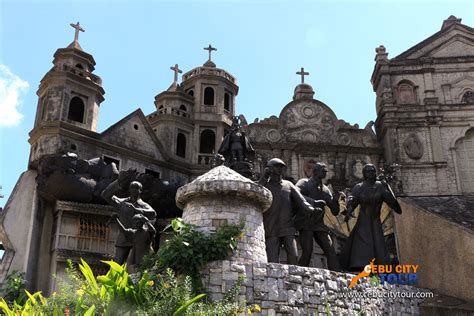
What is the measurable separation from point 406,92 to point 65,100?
788 inches

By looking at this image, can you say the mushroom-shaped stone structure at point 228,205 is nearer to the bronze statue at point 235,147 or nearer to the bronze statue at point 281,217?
the bronze statue at point 281,217

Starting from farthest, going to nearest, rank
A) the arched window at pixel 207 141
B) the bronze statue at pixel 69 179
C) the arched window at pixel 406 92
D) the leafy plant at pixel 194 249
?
1. the arched window at pixel 207 141
2. the arched window at pixel 406 92
3. the bronze statue at pixel 69 179
4. the leafy plant at pixel 194 249

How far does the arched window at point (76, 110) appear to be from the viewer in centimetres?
2517

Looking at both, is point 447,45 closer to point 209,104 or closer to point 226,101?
point 226,101

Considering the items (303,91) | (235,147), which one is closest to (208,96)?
(303,91)

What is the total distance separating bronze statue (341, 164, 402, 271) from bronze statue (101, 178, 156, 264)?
13.3 feet

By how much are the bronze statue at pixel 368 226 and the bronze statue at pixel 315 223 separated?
0.49m

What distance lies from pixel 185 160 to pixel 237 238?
22335 mm

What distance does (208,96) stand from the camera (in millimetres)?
32500

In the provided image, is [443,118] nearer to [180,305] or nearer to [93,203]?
[93,203]

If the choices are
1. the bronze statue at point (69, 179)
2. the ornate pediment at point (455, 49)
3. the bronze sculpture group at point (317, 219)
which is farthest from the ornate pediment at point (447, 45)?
the bronze sculpture group at point (317, 219)

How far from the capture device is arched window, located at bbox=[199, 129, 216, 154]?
31.1 meters

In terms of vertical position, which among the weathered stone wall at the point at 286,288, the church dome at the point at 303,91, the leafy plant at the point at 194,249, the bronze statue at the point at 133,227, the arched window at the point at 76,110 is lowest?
the weathered stone wall at the point at 286,288

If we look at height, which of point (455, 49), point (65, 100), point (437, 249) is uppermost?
point (455, 49)
